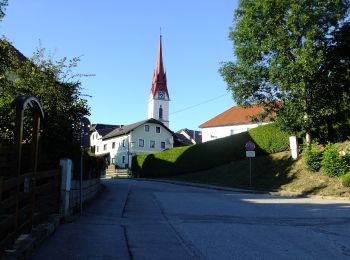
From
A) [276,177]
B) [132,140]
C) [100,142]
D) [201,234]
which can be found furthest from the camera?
[100,142]

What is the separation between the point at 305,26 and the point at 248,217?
18063 millimetres

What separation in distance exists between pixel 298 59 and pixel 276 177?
26.3 ft

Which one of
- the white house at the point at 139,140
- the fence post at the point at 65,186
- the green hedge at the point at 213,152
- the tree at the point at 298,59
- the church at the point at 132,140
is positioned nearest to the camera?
the fence post at the point at 65,186

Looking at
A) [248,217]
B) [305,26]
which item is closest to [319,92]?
[305,26]

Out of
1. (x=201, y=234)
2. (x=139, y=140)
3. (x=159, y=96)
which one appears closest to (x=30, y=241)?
(x=201, y=234)

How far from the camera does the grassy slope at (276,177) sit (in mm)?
26578

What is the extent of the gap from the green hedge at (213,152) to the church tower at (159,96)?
69544 mm

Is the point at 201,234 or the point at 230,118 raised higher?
the point at 230,118

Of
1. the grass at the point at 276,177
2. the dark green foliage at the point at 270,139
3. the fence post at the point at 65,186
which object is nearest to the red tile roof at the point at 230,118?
the grass at the point at 276,177

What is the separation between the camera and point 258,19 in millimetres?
31062

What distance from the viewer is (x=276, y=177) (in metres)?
32.2

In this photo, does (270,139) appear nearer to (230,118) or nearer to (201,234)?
(201,234)

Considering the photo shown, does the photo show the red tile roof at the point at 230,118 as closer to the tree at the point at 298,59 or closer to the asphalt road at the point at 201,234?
the tree at the point at 298,59

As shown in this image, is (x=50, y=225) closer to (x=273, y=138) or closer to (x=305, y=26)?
(x=305, y=26)
